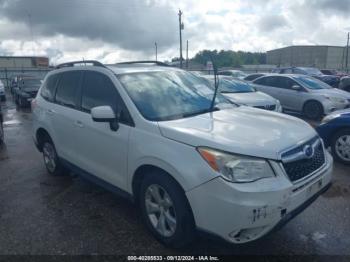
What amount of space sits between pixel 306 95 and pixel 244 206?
9.24m

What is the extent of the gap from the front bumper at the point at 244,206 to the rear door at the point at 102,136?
107 centimetres

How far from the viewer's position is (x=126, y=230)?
3.52 m

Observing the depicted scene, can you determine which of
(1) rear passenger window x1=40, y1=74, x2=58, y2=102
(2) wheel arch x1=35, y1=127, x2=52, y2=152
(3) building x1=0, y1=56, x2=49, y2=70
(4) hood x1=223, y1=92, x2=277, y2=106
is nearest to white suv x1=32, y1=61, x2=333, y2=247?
(1) rear passenger window x1=40, y1=74, x2=58, y2=102

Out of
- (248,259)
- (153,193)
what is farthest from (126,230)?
(248,259)

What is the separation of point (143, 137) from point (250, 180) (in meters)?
1.14

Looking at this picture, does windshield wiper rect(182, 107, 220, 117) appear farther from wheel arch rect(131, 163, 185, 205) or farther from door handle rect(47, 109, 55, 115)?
door handle rect(47, 109, 55, 115)

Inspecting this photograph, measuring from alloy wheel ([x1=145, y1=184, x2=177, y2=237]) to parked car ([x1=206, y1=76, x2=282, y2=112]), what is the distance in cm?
481

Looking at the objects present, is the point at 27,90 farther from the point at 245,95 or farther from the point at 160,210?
the point at 160,210

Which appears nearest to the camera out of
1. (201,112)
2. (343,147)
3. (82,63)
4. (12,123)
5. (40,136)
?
(201,112)

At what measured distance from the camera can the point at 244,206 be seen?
246 cm

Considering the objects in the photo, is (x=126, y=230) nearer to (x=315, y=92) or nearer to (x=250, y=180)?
(x=250, y=180)

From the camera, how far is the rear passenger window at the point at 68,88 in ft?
14.2

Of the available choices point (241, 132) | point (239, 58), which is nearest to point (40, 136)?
point (241, 132)

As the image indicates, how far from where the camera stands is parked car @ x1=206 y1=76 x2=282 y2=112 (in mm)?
8133
